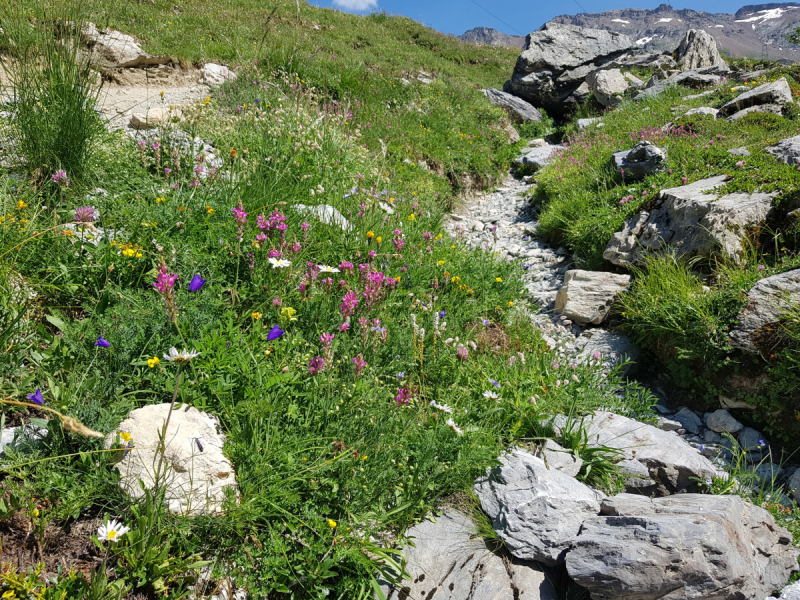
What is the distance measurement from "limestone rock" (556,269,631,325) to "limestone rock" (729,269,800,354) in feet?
4.66

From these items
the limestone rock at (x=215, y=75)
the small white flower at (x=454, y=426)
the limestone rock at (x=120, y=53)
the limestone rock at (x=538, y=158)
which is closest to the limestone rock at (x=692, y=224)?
the small white flower at (x=454, y=426)

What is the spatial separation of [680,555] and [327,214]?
4122 millimetres

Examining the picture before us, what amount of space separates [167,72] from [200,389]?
29.4 feet

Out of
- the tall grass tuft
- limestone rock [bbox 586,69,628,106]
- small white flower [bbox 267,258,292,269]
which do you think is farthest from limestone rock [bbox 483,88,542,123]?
small white flower [bbox 267,258,292,269]

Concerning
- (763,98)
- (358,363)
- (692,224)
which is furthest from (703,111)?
(358,363)

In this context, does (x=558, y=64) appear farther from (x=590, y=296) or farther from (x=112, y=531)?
(x=112, y=531)

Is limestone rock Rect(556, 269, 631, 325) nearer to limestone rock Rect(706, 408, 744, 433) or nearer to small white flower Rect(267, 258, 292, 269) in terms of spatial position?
limestone rock Rect(706, 408, 744, 433)

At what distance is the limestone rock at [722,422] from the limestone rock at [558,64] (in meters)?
15.2

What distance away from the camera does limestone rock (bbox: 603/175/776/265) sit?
5.54 metres

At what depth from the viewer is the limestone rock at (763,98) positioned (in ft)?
31.4

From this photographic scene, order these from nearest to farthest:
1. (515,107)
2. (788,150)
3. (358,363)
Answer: (358,363), (788,150), (515,107)

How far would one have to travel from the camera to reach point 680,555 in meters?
2.40

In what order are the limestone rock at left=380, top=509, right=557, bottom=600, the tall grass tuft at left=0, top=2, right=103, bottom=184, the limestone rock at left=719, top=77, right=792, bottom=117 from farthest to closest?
the limestone rock at left=719, top=77, right=792, bottom=117
the tall grass tuft at left=0, top=2, right=103, bottom=184
the limestone rock at left=380, top=509, right=557, bottom=600

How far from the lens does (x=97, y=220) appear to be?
375cm
